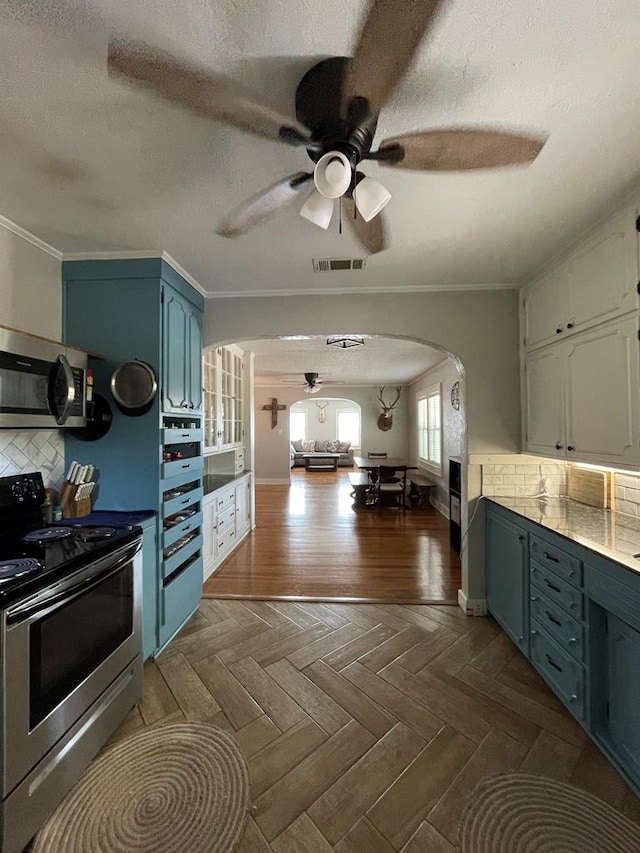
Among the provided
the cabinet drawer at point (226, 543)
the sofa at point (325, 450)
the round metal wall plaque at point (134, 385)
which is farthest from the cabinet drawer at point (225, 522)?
the sofa at point (325, 450)

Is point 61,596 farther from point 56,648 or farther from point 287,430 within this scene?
point 287,430

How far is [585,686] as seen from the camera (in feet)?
5.40

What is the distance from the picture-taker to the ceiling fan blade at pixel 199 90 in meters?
1.04

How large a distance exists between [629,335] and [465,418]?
1.22 metres

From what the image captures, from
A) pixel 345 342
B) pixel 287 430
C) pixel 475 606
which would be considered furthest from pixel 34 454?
pixel 287 430

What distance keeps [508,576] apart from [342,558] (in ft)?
6.26

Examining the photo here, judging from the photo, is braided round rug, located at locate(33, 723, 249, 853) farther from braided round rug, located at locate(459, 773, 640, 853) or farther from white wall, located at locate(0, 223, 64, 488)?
white wall, located at locate(0, 223, 64, 488)

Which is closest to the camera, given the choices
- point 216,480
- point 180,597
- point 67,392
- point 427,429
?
point 67,392

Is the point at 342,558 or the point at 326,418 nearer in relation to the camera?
the point at 342,558

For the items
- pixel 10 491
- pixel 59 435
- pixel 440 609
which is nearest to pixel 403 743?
pixel 440 609

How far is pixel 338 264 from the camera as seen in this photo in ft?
8.03

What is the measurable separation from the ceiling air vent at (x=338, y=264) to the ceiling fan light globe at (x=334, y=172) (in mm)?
1284

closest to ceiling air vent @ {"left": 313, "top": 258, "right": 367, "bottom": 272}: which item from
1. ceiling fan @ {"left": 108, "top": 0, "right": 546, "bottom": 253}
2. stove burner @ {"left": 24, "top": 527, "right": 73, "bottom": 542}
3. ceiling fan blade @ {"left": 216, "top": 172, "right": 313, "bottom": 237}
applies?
ceiling fan blade @ {"left": 216, "top": 172, "right": 313, "bottom": 237}

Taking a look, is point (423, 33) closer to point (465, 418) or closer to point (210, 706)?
point (465, 418)
